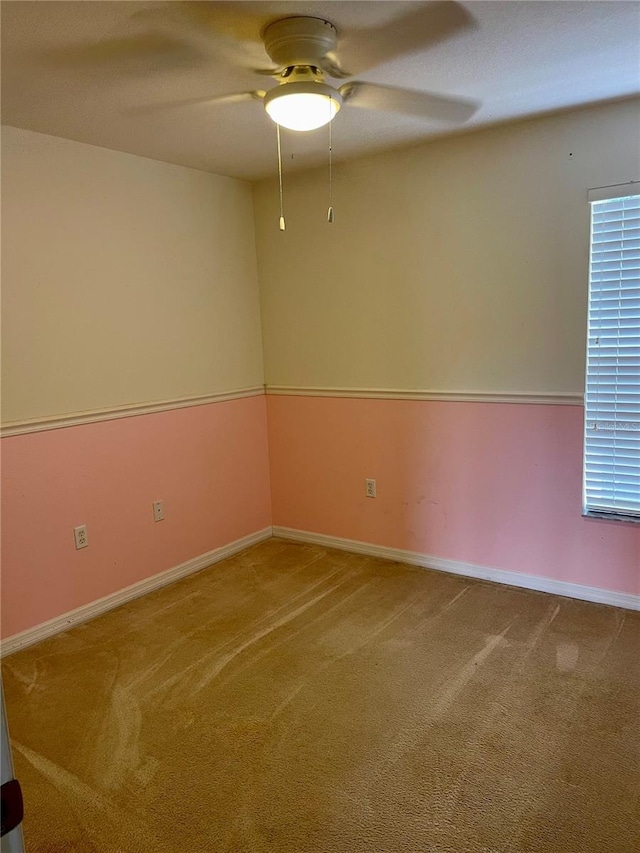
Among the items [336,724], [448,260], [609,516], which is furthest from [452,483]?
[336,724]

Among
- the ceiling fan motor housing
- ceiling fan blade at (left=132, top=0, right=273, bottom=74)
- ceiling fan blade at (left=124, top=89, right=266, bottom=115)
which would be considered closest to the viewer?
ceiling fan blade at (left=132, top=0, right=273, bottom=74)

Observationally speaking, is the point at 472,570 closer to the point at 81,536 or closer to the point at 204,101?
the point at 81,536

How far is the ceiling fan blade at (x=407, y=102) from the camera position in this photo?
233 cm

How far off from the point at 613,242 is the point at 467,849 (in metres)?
2.49

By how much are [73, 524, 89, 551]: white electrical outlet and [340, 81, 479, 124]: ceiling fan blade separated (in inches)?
92.3

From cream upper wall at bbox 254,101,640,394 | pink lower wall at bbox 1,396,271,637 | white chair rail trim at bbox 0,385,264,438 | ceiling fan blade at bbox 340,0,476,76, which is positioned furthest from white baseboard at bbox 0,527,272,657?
ceiling fan blade at bbox 340,0,476,76

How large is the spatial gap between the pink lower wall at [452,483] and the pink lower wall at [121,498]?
1.04 ft

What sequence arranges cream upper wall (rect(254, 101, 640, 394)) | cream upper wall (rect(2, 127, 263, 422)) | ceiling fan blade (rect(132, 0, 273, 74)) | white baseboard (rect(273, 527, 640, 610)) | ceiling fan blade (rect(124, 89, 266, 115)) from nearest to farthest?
ceiling fan blade (rect(132, 0, 273, 74)), ceiling fan blade (rect(124, 89, 266, 115)), cream upper wall (rect(2, 127, 263, 422)), cream upper wall (rect(254, 101, 640, 394)), white baseboard (rect(273, 527, 640, 610))

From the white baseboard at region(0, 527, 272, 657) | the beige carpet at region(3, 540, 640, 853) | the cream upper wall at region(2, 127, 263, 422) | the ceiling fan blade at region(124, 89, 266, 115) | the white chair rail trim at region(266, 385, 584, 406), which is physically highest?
the ceiling fan blade at region(124, 89, 266, 115)

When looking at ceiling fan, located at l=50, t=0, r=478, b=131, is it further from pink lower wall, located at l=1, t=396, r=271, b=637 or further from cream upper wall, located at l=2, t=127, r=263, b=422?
pink lower wall, located at l=1, t=396, r=271, b=637

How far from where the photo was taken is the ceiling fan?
175 cm

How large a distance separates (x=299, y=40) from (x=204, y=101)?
25.1 inches

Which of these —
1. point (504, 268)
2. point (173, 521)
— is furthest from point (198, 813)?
point (504, 268)

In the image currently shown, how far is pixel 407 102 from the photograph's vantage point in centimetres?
249
